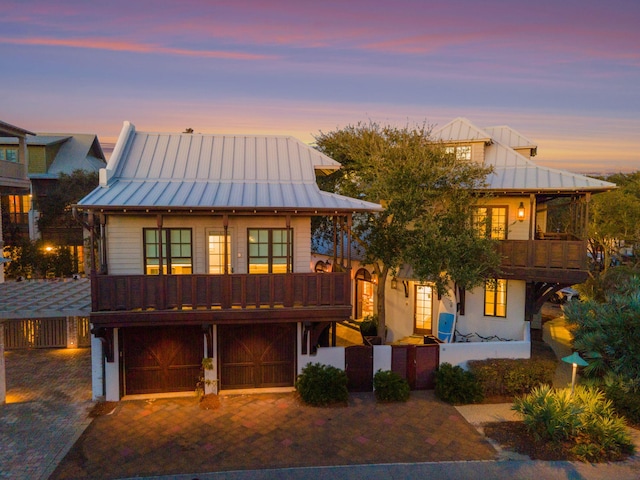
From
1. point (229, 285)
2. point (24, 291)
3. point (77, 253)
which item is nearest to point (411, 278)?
point (229, 285)

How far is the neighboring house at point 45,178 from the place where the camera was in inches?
1051

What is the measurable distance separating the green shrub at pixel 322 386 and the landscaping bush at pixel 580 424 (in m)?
4.92

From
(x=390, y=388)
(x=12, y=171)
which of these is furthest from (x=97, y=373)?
(x=12, y=171)

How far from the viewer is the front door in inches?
737

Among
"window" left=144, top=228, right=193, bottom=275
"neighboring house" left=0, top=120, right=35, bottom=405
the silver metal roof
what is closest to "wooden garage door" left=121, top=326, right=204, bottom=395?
"window" left=144, top=228, right=193, bottom=275

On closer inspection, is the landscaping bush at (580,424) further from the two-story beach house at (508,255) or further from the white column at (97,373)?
the white column at (97,373)

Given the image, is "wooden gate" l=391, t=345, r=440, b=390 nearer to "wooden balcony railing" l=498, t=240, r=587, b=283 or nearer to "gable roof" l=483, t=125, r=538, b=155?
"wooden balcony railing" l=498, t=240, r=587, b=283

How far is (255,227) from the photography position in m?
14.3

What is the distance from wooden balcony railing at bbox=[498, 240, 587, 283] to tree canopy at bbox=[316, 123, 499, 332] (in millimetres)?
1058

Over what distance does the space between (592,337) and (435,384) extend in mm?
4648

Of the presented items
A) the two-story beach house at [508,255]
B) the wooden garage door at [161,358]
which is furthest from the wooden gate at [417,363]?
the wooden garage door at [161,358]

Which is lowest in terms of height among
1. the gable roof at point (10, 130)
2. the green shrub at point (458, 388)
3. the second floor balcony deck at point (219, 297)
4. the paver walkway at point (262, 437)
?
the paver walkway at point (262, 437)

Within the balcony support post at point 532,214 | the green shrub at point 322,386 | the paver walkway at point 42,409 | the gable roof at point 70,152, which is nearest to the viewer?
the paver walkway at point 42,409

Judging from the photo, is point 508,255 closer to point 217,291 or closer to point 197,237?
point 217,291
